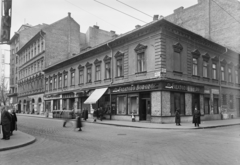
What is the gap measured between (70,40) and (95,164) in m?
42.6

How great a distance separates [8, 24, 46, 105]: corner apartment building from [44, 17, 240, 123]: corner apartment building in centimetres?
3358

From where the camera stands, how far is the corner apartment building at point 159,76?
2058 cm

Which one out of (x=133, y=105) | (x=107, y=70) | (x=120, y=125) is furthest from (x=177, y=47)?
(x=120, y=125)

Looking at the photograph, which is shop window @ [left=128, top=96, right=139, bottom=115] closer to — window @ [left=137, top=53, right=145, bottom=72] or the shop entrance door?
the shop entrance door

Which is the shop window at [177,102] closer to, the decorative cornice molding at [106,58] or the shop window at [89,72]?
the decorative cornice molding at [106,58]

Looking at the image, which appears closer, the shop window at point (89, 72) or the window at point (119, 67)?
the window at point (119, 67)

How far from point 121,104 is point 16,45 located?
5071cm

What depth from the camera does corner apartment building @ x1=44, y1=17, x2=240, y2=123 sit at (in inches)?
810

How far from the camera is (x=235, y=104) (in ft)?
98.9

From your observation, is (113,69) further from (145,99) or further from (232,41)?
(232,41)

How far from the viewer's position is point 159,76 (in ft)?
65.5

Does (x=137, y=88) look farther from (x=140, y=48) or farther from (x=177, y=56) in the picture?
(x=177, y=56)

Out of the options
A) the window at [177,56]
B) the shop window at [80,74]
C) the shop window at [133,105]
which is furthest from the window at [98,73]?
the window at [177,56]

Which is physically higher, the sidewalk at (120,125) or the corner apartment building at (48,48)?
the corner apartment building at (48,48)
